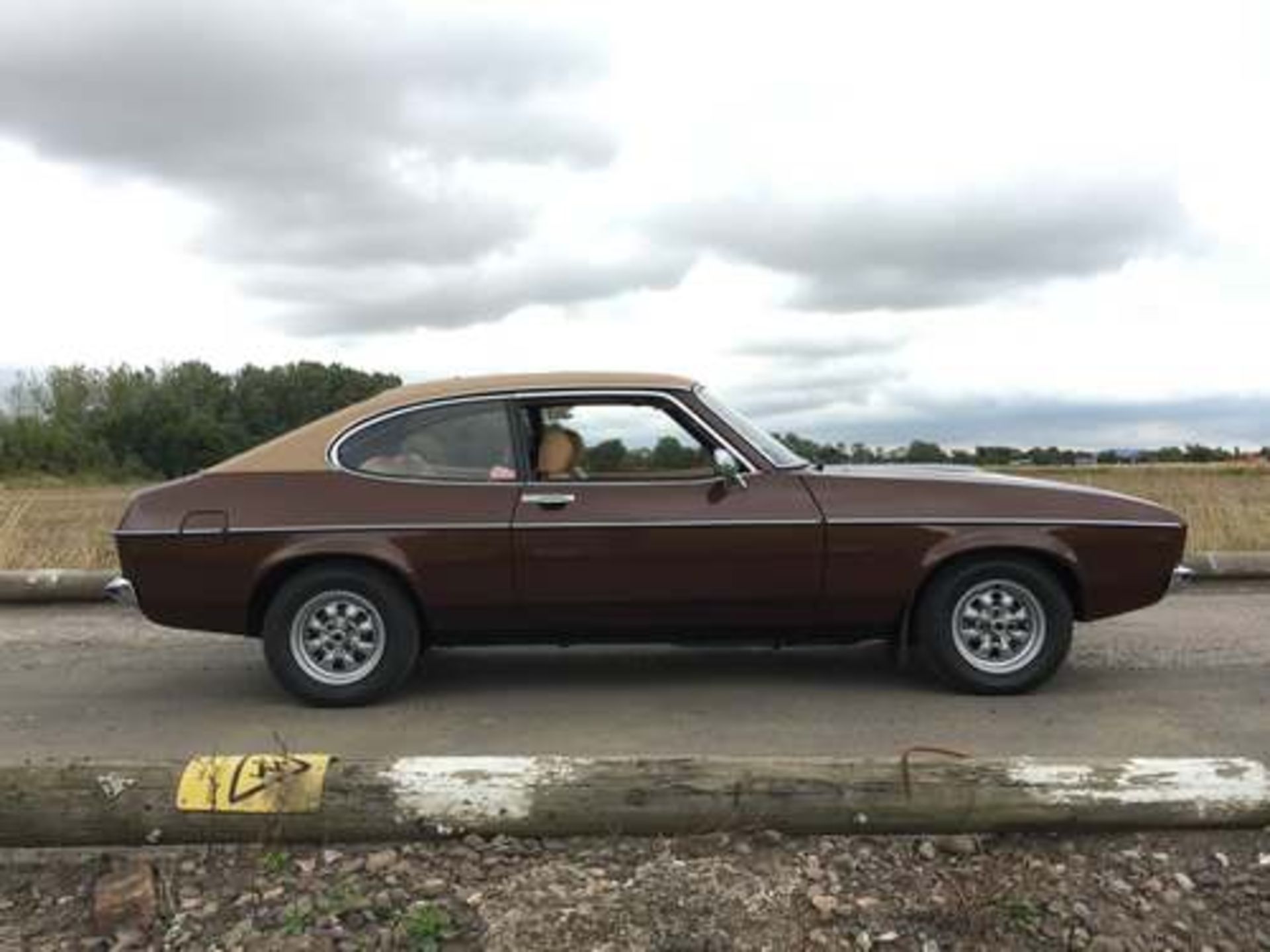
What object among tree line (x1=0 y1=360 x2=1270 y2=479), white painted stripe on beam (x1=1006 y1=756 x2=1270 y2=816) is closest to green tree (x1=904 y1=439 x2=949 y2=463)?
white painted stripe on beam (x1=1006 y1=756 x2=1270 y2=816)

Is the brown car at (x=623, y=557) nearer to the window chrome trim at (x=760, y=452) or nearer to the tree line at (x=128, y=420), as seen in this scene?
the window chrome trim at (x=760, y=452)

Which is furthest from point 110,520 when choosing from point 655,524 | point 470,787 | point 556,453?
point 470,787

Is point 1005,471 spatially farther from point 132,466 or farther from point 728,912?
point 132,466

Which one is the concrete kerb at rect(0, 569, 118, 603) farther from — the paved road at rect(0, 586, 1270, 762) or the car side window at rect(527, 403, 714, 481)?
the car side window at rect(527, 403, 714, 481)

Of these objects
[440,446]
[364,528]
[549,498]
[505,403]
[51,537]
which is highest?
[505,403]

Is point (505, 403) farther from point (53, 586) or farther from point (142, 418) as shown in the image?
point (142, 418)

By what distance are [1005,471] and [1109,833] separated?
3478mm

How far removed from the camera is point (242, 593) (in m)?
6.27

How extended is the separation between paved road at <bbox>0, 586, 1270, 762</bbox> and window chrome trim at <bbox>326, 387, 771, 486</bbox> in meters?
1.10

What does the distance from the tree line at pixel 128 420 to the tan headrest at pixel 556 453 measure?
197ft

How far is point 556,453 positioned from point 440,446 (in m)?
0.58

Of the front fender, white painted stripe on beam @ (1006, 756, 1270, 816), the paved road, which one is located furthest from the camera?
the front fender

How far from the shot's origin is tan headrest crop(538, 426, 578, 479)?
6.42m

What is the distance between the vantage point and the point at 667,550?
20.5 feet
